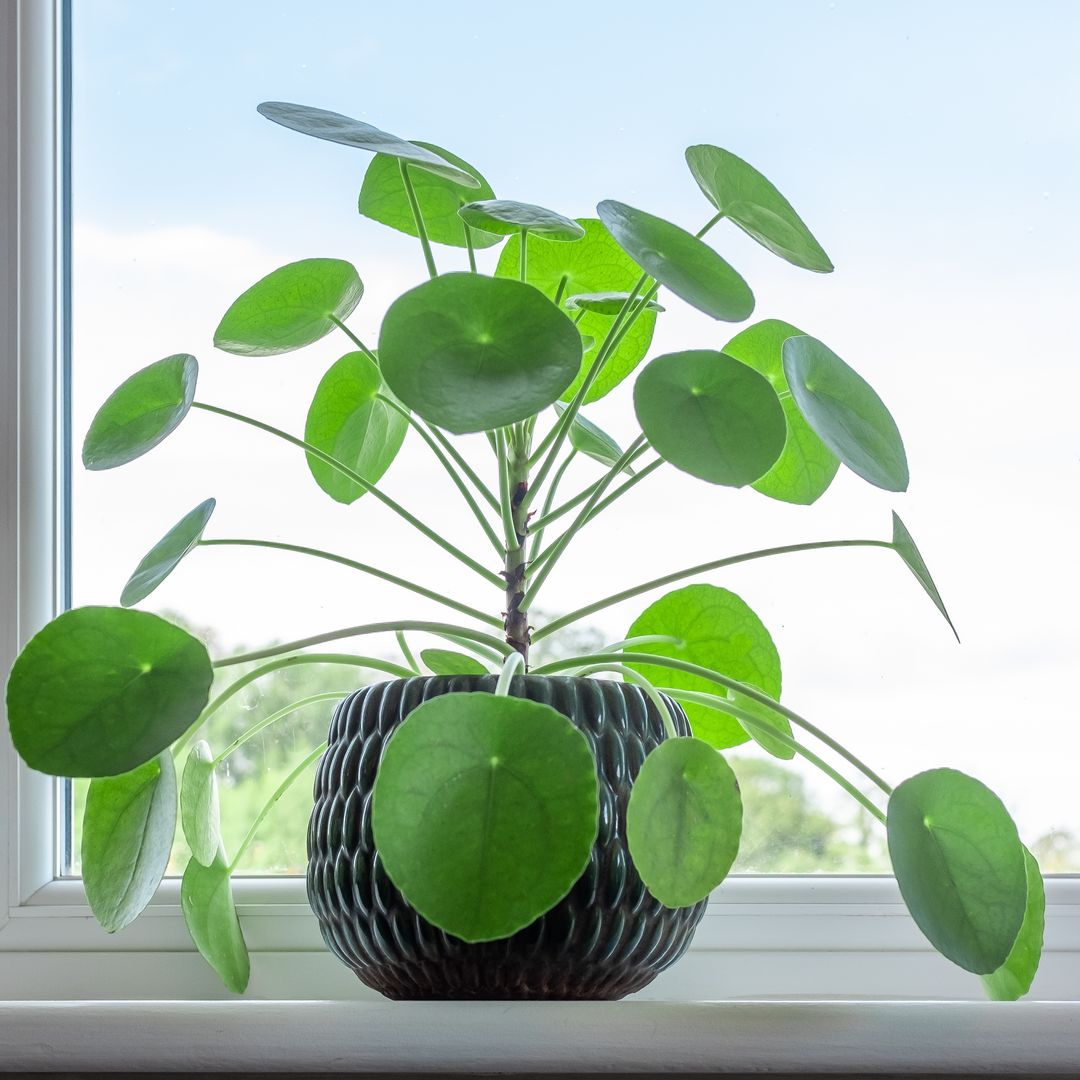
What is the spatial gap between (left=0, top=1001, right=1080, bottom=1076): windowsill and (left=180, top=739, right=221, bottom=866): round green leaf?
144 millimetres

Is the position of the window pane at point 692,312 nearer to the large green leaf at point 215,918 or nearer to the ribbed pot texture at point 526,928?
the large green leaf at point 215,918

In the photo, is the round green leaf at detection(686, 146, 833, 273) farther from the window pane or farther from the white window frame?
the white window frame

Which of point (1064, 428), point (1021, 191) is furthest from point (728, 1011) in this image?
point (1021, 191)

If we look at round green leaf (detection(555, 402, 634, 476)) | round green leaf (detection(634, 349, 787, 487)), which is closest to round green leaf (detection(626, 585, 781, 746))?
round green leaf (detection(555, 402, 634, 476))

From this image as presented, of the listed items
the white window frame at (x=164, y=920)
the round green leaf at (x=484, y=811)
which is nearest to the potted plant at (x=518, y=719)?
the round green leaf at (x=484, y=811)

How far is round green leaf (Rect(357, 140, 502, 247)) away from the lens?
33.0 inches

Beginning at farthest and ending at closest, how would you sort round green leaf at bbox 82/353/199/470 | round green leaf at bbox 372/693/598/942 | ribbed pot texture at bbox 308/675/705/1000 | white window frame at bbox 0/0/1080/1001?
white window frame at bbox 0/0/1080/1001 < round green leaf at bbox 82/353/199/470 < ribbed pot texture at bbox 308/675/705/1000 < round green leaf at bbox 372/693/598/942

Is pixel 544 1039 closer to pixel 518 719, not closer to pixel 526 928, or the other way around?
pixel 526 928

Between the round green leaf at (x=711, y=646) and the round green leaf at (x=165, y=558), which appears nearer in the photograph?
the round green leaf at (x=165, y=558)

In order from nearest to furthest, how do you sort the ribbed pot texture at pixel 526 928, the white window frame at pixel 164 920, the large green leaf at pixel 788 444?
1. the ribbed pot texture at pixel 526 928
2. the large green leaf at pixel 788 444
3. the white window frame at pixel 164 920

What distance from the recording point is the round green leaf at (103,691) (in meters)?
0.57

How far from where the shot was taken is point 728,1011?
0.60m

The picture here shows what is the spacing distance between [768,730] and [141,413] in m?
0.46

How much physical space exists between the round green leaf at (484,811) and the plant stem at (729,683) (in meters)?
0.17
